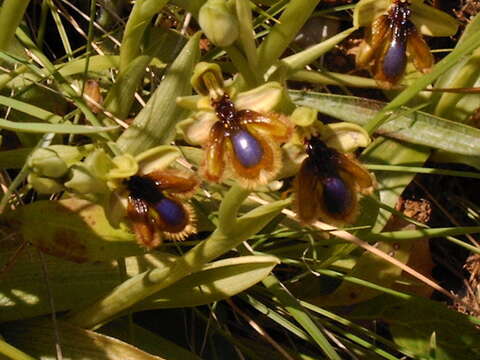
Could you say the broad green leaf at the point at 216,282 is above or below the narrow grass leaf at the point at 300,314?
above

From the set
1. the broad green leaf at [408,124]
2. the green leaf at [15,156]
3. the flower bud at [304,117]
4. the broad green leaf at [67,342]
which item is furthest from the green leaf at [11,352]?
the broad green leaf at [408,124]

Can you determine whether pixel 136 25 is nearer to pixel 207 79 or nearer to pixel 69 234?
pixel 207 79

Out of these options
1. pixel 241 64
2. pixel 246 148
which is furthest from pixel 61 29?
pixel 246 148

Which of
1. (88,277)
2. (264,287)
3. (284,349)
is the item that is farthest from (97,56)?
(284,349)

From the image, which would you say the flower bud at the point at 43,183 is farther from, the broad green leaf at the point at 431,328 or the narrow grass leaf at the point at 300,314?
the broad green leaf at the point at 431,328

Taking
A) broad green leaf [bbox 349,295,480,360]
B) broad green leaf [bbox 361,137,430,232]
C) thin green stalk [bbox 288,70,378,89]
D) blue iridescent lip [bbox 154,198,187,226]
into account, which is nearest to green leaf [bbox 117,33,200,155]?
blue iridescent lip [bbox 154,198,187,226]

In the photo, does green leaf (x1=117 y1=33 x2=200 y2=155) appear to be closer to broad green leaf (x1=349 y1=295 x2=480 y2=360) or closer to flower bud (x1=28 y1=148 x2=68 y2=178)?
flower bud (x1=28 y1=148 x2=68 y2=178)
